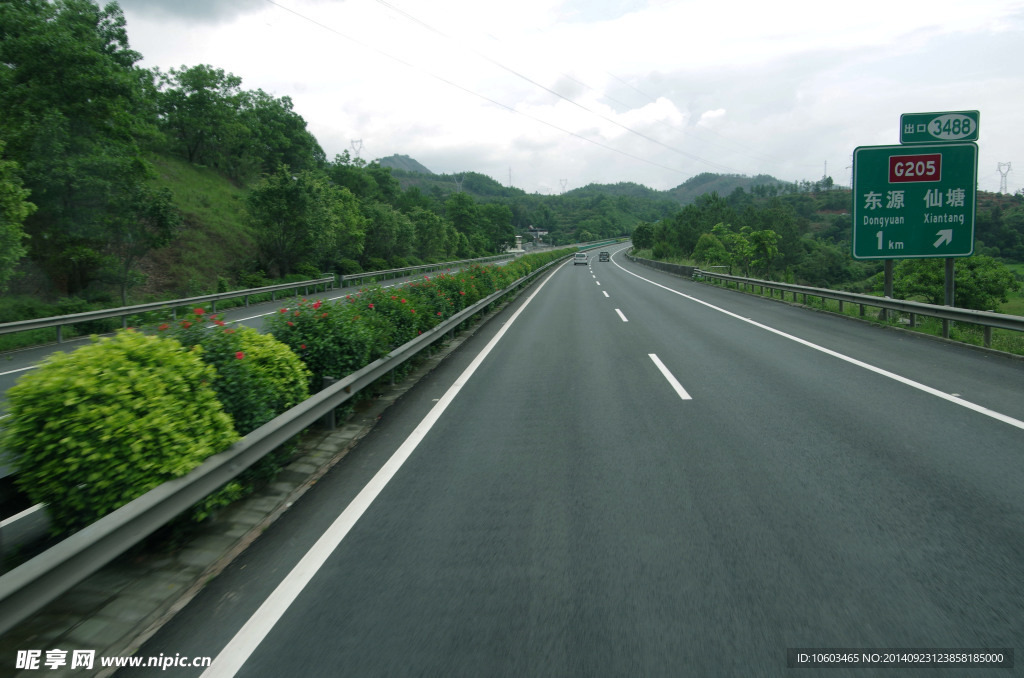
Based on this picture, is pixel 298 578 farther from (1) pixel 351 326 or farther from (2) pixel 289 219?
(2) pixel 289 219

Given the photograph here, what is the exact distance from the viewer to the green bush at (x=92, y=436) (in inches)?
140

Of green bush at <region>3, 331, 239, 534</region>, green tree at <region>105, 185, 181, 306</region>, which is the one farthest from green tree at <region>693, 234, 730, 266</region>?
green bush at <region>3, 331, 239, 534</region>

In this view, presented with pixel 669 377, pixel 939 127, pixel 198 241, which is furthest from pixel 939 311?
pixel 198 241

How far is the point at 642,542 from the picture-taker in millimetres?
3861

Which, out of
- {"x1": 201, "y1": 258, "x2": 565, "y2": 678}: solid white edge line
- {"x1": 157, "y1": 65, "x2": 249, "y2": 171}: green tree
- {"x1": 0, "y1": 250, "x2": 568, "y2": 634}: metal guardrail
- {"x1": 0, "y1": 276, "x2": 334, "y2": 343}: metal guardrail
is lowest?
{"x1": 201, "y1": 258, "x2": 565, "y2": 678}: solid white edge line

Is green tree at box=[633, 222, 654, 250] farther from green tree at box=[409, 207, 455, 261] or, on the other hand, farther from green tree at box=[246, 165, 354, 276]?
green tree at box=[246, 165, 354, 276]

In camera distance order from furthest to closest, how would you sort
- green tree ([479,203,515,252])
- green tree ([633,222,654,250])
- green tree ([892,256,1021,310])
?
1. green tree ([479,203,515,252])
2. green tree ([633,222,654,250])
3. green tree ([892,256,1021,310])

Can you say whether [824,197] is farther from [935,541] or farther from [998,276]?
[935,541]

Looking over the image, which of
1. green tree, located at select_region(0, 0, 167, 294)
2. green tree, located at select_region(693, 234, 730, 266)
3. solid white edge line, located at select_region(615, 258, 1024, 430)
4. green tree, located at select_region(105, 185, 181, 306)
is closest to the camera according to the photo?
solid white edge line, located at select_region(615, 258, 1024, 430)

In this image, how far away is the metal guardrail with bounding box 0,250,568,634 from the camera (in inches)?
101

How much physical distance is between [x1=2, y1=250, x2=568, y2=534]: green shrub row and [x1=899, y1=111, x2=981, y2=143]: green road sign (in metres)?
14.9

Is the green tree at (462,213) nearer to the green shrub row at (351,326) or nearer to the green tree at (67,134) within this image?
the green tree at (67,134)

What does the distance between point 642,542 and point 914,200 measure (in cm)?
1419

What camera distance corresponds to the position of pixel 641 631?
9.68 feet
